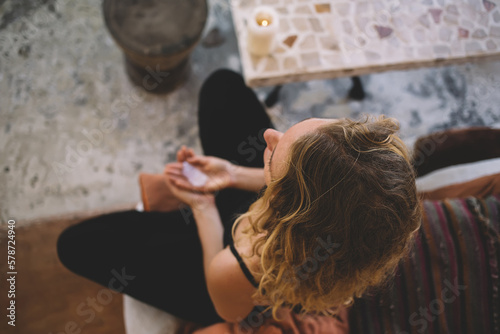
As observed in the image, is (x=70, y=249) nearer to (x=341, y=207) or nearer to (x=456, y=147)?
(x=341, y=207)

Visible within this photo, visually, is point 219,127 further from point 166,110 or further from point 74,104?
point 74,104

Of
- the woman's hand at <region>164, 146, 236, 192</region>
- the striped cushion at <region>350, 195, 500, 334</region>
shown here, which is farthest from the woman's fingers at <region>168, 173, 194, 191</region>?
the striped cushion at <region>350, 195, 500, 334</region>

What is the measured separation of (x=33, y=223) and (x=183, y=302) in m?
1.02

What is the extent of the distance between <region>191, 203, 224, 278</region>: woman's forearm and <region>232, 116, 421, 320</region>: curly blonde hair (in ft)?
1.16

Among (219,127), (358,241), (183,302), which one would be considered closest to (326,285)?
(358,241)

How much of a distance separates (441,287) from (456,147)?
64cm

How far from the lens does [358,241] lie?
79 cm

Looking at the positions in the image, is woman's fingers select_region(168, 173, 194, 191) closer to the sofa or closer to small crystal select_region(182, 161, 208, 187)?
small crystal select_region(182, 161, 208, 187)

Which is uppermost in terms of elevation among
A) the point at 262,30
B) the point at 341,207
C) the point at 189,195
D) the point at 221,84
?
the point at 262,30

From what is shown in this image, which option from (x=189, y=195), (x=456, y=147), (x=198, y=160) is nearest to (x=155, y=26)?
(x=198, y=160)

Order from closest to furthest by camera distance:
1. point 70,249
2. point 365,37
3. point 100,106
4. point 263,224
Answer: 1. point 263,224
2. point 70,249
3. point 365,37
4. point 100,106

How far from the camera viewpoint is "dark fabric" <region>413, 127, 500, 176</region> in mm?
1491

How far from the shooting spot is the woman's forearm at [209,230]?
1223mm

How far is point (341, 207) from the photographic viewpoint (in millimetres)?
765
